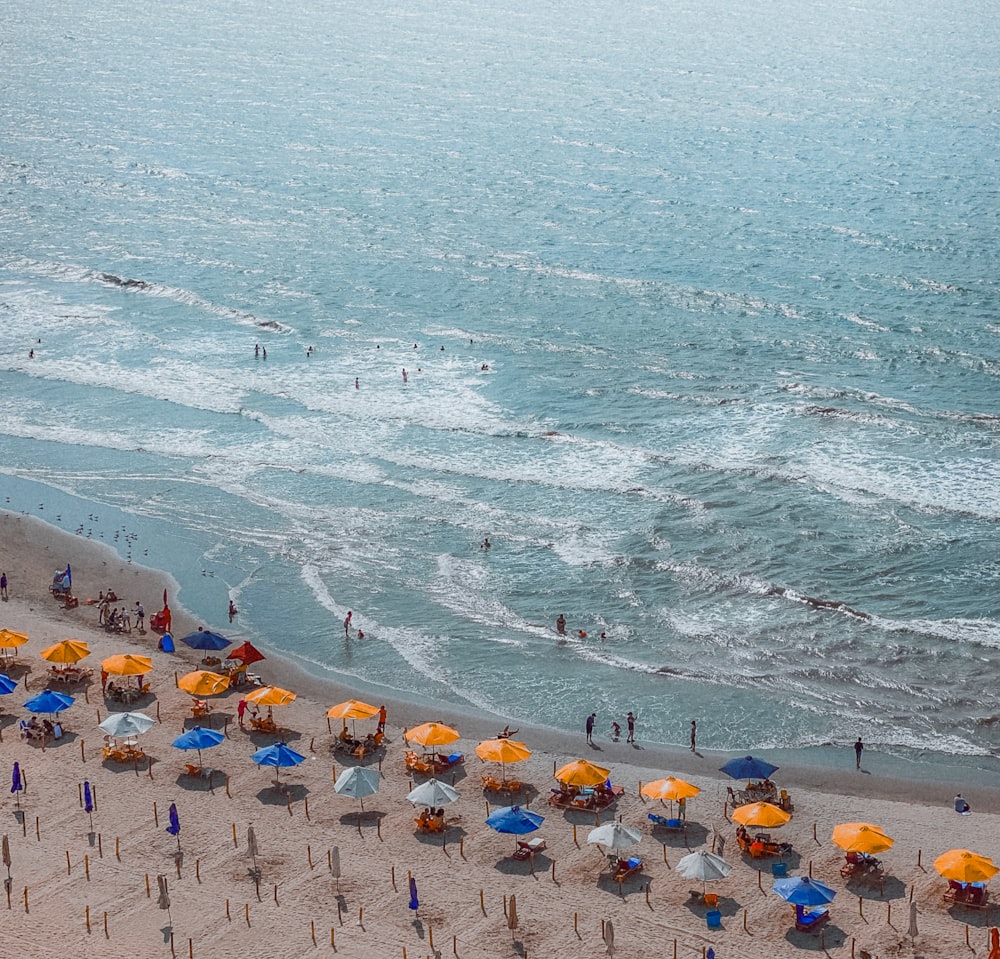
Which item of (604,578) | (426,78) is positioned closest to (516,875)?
(604,578)

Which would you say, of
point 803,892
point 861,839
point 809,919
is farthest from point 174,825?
point 861,839

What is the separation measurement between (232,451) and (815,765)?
34.8 metres

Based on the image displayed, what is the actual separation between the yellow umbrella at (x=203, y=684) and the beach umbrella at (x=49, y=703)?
338 centimetres

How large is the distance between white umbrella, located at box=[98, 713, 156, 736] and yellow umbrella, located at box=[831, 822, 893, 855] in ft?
63.8

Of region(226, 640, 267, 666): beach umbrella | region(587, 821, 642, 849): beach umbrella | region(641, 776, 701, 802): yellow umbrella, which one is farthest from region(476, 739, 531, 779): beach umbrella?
region(226, 640, 267, 666): beach umbrella

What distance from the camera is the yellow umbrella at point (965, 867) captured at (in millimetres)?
30766

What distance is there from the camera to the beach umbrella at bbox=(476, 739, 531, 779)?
36594 millimetres

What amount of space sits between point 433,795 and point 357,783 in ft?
6.84

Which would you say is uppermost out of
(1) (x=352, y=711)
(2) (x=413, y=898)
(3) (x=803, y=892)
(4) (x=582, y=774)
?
(1) (x=352, y=711)

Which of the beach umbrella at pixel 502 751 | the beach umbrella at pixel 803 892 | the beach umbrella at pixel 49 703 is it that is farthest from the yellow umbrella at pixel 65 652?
the beach umbrella at pixel 803 892

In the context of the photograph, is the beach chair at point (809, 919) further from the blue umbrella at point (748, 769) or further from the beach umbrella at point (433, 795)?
the beach umbrella at point (433, 795)

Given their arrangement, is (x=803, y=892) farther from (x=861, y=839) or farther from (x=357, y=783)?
(x=357, y=783)

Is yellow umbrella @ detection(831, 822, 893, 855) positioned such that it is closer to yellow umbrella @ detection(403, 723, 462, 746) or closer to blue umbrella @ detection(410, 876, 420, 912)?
blue umbrella @ detection(410, 876, 420, 912)

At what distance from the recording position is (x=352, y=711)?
39.1 meters
